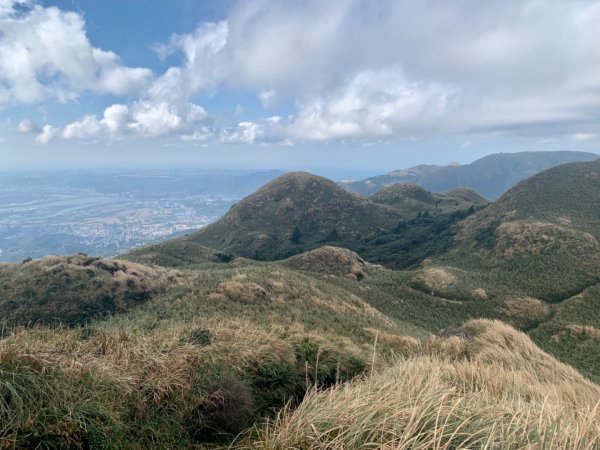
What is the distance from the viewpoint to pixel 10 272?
19.0 meters

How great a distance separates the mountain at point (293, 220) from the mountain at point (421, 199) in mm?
10735

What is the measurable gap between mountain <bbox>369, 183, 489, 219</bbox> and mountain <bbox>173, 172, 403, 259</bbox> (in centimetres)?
1073

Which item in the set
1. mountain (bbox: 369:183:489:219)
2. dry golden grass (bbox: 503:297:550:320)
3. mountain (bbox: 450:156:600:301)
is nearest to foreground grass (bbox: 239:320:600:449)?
dry golden grass (bbox: 503:297:550:320)

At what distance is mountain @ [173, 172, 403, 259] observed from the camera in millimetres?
76750

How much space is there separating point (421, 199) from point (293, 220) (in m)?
47.1

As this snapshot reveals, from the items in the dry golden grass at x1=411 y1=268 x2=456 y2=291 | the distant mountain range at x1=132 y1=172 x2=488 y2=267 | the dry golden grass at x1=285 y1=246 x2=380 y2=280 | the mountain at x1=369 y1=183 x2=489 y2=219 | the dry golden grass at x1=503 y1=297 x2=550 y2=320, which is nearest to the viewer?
the dry golden grass at x1=503 y1=297 x2=550 y2=320

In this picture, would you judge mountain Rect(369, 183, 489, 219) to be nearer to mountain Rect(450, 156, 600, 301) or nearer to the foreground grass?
mountain Rect(450, 156, 600, 301)

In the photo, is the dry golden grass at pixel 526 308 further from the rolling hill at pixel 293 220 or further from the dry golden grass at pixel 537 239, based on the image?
the rolling hill at pixel 293 220

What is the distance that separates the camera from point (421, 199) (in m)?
111

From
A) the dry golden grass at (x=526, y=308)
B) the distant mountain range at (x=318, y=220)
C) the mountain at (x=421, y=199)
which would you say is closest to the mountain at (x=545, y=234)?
the dry golden grass at (x=526, y=308)

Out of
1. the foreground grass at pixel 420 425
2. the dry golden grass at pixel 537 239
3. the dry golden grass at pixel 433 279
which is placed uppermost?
the foreground grass at pixel 420 425

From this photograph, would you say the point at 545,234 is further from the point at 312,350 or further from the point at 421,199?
the point at 421,199

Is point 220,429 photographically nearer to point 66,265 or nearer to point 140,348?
point 140,348

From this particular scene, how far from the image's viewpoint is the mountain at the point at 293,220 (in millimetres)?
76750
